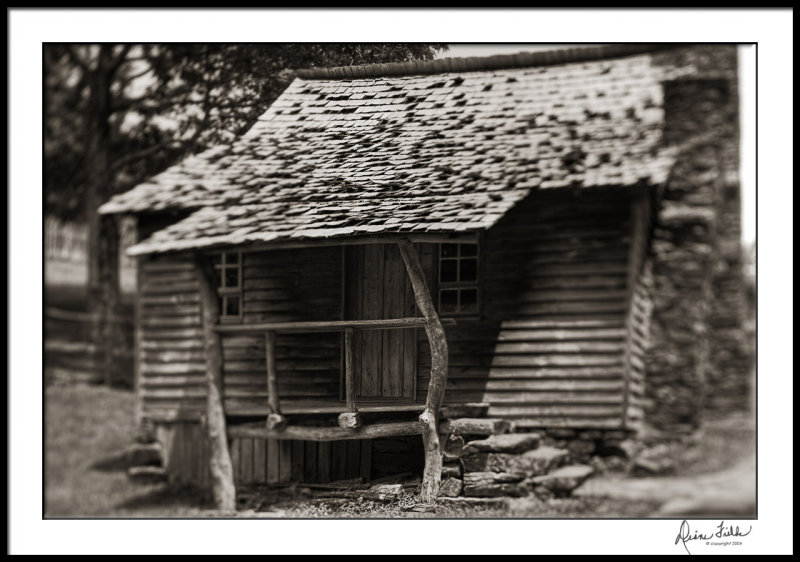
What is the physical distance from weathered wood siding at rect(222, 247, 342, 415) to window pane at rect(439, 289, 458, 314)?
87 centimetres

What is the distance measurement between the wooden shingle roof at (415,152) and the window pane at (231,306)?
878mm

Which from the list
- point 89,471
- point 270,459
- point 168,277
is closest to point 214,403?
point 270,459

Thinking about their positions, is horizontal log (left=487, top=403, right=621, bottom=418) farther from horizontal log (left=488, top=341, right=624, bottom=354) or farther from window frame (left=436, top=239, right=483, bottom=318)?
window frame (left=436, top=239, right=483, bottom=318)

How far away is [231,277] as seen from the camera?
9.09 metres

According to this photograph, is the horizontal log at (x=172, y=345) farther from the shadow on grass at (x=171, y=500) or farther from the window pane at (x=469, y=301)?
the window pane at (x=469, y=301)

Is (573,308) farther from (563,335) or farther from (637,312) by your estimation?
(637,312)

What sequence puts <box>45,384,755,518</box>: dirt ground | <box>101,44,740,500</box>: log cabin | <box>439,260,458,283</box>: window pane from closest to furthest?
1. <box>45,384,755,518</box>: dirt ground
2. <box>101,44,740,500</box>: log cabin
3. <box>439,260,458,283</box>: window pane

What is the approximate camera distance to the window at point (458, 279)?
27.2 ft

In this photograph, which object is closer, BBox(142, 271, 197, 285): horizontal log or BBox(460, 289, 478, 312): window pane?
BBox(460, 289, 478, 312): window pane

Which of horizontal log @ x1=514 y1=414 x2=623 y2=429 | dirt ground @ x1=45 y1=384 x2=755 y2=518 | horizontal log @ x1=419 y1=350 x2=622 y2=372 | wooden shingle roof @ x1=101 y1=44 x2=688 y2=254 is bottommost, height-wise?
dirt ground @ x1=45 y1=384 x2=755 y2=518

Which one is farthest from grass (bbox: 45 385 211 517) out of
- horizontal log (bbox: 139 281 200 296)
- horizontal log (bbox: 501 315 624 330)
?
horizontal log (bbox: 501 315 624 330)

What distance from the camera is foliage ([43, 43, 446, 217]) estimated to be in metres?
8.31

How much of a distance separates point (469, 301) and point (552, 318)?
29.2 inches

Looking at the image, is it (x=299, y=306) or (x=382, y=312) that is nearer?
(x=382, y=312)
